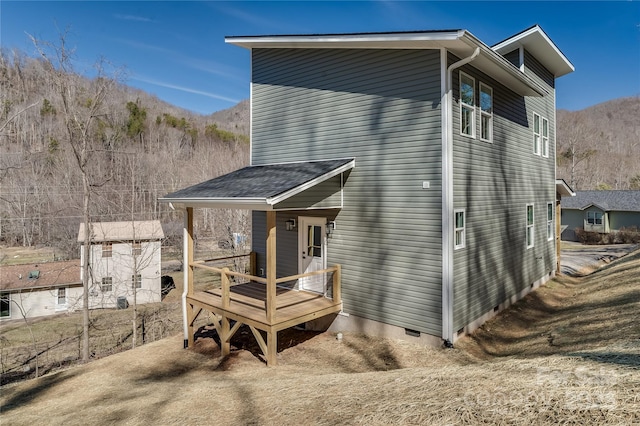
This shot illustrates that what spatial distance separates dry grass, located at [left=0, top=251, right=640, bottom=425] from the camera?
124 inches

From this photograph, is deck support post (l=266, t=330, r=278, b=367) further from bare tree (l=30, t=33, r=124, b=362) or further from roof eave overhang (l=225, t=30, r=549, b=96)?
bare tree (l=30, t=33, r=124, b=362)

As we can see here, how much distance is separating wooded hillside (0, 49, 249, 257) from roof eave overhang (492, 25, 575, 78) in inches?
482

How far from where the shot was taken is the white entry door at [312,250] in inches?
341

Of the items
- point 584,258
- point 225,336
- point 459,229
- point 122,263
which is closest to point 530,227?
point 459,229

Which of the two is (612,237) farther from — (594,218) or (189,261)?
(189,261)

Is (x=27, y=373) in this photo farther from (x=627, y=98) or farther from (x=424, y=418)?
(x=627, y=98)

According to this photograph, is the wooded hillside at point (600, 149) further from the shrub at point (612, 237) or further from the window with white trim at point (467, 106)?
the window with white trim at point (467, 106)

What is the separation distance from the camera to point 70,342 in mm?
15094

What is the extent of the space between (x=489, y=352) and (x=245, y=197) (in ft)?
18.3

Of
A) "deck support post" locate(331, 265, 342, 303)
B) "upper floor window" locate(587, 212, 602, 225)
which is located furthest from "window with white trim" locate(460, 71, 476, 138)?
"upper floor window" locate(587, 212, 602, 225)

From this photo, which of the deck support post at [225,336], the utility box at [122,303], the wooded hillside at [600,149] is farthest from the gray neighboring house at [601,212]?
the utility box at [122,303]

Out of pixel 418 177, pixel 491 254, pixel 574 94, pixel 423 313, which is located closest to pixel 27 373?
pixel 423 313

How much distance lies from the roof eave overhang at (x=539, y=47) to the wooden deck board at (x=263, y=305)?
8.77m

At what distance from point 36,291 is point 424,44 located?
22.8m
